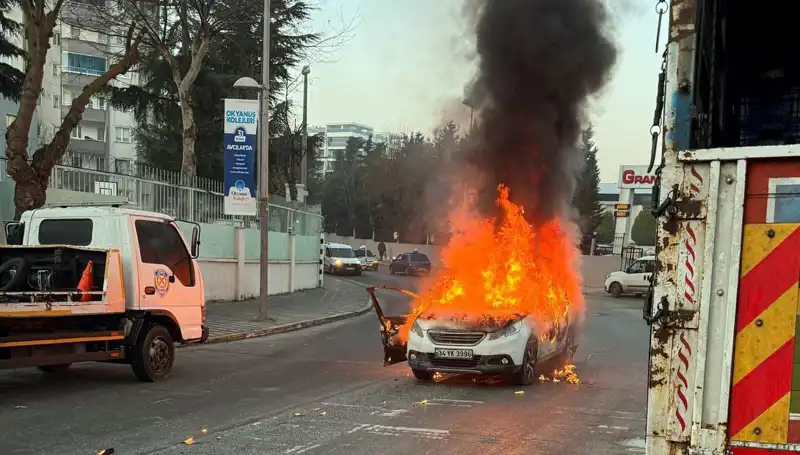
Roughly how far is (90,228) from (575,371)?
292 inches

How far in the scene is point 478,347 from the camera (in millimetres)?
9258

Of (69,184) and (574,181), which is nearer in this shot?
(574,181)

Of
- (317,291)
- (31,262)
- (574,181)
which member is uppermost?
(574,181)

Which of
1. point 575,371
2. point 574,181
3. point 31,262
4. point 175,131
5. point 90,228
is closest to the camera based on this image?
point 31,262

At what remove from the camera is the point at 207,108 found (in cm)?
3061

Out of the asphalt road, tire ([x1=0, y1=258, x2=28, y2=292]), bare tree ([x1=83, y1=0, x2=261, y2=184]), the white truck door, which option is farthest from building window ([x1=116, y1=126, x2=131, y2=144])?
tire ([x1=0, y1=258, x2=28, y2=292])

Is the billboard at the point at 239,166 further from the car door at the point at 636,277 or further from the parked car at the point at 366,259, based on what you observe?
the parked car at the point at 366,259

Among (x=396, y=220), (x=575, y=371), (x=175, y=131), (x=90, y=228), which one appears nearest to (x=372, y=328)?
(x=575, y=371)

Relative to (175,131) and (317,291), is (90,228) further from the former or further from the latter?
(175,131)

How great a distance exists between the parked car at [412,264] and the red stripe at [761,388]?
130ft

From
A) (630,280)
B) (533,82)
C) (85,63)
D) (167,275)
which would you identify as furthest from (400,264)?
(85,63)

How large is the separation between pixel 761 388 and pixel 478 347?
651 cm

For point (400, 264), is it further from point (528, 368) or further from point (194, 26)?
point (528, 368)

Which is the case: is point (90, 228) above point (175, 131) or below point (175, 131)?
below
